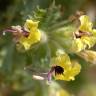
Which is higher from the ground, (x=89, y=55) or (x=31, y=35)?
(x=31, y=35)

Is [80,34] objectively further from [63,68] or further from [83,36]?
[63,68]

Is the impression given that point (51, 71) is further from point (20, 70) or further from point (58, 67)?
point (20, 70)

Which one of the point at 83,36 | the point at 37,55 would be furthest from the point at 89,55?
the point at 37,55

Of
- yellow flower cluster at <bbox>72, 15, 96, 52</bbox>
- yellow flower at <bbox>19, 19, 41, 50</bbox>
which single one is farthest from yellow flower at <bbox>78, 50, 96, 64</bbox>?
yellow flower at <bbox>19, 19, 41, 50</bbox>

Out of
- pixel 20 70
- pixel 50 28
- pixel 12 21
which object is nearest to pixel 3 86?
pixel 20 70

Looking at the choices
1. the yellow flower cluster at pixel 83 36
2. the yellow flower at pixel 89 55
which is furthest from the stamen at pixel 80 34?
the yellow flower at pixel 89 55

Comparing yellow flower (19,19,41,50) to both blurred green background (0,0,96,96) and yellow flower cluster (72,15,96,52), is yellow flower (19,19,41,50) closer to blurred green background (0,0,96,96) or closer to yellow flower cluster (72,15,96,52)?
blurred green background (0,0,96,96)
